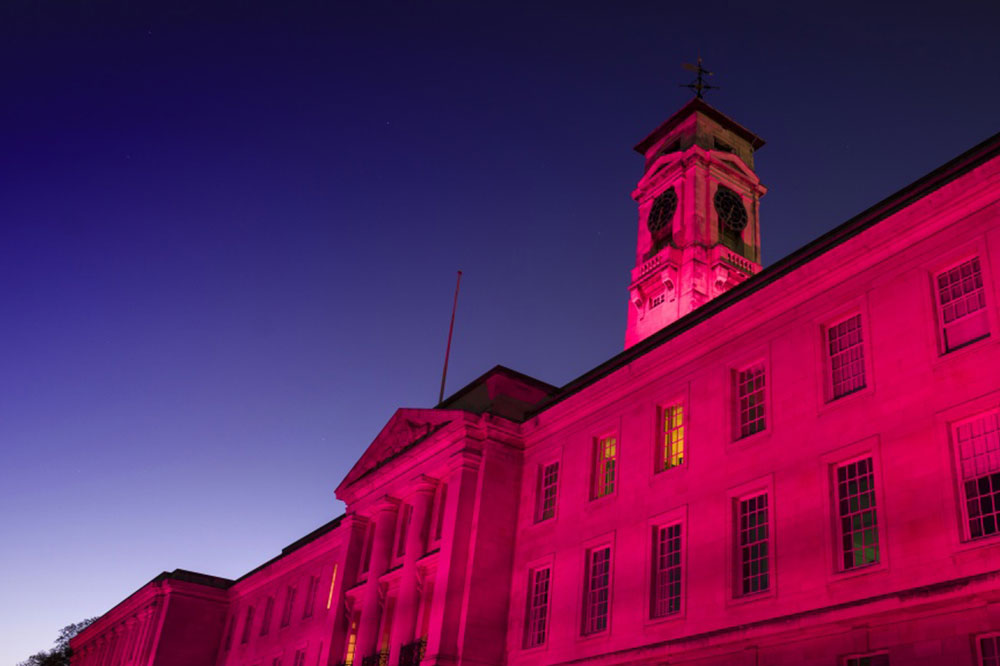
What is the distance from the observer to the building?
17.8m

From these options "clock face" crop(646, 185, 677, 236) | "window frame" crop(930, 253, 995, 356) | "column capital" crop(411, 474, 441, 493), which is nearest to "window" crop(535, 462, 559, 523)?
"column capital" crop(411, 474, 441, 493)

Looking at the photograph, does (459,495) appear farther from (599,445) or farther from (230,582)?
(230,582)

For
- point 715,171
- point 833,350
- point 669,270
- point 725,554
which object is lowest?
point 725,554

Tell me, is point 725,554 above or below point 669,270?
below

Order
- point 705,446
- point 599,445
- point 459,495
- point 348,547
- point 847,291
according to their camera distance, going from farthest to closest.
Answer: point 348,547 < point 459,495 < point 599,445 < point 705,446 < point 847,291

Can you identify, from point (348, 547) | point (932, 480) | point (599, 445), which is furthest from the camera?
point (348, 547)

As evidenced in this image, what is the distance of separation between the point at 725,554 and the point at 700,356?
5.69 meters

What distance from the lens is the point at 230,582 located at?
2346 inches

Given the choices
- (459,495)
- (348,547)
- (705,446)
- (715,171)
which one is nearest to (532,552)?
(459,495)

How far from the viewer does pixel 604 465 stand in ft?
93.3

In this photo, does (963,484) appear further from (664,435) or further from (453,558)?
(453,558)

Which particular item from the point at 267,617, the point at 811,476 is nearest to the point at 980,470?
the point at 811,476

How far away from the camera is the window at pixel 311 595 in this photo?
47000mm

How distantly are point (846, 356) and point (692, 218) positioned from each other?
49.0m
